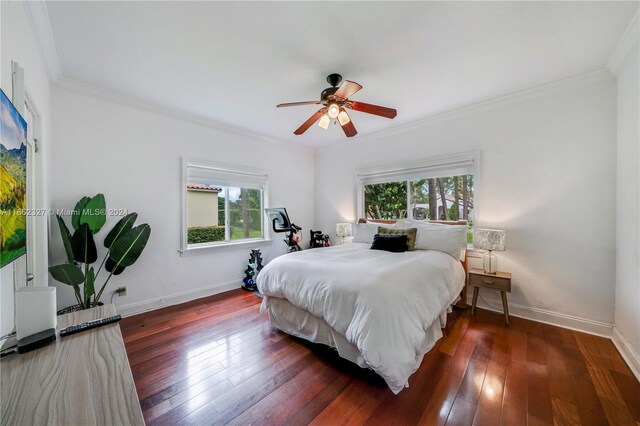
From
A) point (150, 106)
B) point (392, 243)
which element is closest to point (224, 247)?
point (150, 106)

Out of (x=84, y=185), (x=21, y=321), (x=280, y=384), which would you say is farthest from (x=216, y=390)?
(x=84, y=185)

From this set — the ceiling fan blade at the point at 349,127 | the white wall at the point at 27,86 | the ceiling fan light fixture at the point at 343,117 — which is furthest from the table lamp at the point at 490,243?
the white wall at the point at 27,86

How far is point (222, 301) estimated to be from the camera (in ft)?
10.7

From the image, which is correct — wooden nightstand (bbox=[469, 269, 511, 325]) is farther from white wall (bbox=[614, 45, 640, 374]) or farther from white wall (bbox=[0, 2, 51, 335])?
white wall (bbox=[0, 2, 51, 335])

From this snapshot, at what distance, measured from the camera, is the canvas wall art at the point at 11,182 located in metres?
1.03

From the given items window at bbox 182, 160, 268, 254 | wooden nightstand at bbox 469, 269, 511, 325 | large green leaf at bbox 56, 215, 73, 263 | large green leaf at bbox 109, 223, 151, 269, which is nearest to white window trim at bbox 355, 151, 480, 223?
wooden nightstand at bbox 469, 269, 511, 325

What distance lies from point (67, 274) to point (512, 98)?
15.8 feet

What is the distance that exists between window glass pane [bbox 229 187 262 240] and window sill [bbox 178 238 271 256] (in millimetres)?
198

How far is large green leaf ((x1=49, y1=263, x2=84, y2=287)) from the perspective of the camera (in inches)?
82.0

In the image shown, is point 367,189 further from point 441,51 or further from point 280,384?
point 280,384

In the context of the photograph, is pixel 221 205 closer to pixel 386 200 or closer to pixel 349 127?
pixel 349 127

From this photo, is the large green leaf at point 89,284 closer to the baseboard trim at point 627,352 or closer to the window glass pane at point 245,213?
the window glass pane at point 245,213

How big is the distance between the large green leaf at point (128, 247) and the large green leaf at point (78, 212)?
374 mm

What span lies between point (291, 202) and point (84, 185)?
9.28ft
